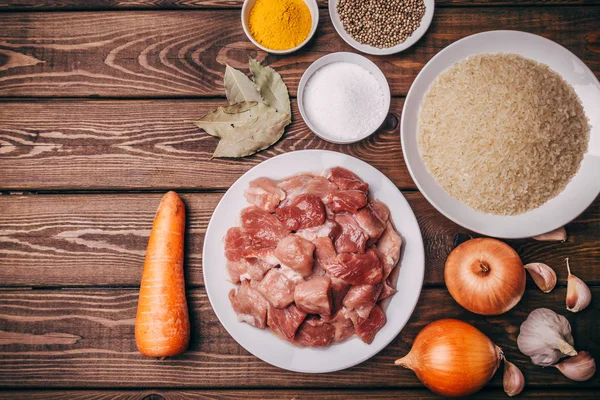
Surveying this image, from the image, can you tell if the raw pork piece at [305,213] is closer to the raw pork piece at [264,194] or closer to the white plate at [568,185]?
the raw pork piece at [264,194]

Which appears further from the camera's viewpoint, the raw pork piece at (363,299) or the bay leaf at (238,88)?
the bay leaf at (238,88)

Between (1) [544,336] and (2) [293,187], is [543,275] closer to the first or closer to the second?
(1) [544,336]

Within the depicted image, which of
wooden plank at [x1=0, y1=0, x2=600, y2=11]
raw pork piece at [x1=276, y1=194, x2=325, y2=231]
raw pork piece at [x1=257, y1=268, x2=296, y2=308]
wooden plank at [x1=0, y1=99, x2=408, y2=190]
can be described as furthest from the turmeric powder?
raw pork piece at [x1=257, y1=268, x2=296, y2=308]

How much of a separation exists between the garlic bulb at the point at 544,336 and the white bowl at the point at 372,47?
1.06m

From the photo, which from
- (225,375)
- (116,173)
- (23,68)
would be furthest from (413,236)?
(23,68)

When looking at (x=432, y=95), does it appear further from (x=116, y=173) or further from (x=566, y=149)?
(x=116, y=173)

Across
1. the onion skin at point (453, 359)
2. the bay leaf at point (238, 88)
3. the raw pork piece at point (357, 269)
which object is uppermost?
the bay leaf at point (238, 88)

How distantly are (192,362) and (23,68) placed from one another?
51.5 inches

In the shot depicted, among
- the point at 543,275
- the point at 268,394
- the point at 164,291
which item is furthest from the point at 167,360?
the point at 543,275

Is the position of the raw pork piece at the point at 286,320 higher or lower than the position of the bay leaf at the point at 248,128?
lower

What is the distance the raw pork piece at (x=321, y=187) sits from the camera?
1433mm

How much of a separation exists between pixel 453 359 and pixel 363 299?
1.18 ft

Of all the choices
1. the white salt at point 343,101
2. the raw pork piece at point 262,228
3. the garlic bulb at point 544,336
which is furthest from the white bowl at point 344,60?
the garlic bulb at point 544,336

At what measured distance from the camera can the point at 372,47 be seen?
5.16ft
